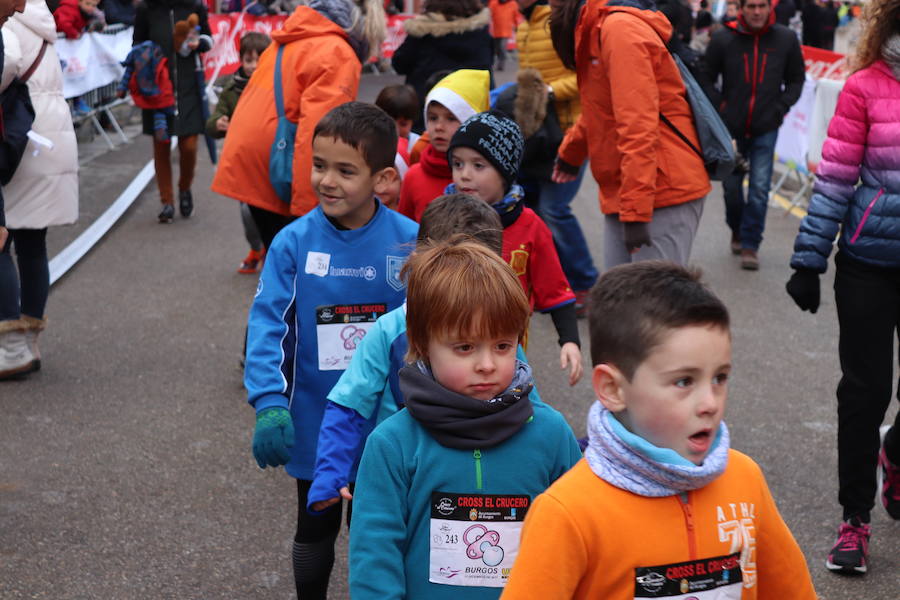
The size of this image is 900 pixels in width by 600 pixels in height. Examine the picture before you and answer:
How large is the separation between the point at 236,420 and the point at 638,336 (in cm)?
403

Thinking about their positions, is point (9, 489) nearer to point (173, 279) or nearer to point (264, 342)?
point (264, 342)

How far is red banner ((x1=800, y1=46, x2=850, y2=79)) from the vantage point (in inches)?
493

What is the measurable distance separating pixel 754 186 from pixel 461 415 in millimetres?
7246

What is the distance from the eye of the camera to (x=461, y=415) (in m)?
2.56

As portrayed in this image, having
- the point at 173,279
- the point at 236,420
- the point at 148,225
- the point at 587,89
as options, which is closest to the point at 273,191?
the point at 236,420

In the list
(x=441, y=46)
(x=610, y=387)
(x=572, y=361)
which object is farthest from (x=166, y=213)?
(x=610, y=387)

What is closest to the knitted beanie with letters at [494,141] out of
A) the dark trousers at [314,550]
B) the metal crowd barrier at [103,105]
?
the dark trousers at [314,550]

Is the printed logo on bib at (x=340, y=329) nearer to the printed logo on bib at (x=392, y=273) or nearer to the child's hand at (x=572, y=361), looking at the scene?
the printed logo on bib at (x=392, y=273)

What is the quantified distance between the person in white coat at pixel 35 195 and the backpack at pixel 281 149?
4.67ft

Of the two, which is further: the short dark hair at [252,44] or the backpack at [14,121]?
the short dark hair at [252,44]

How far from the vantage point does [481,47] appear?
823 cm

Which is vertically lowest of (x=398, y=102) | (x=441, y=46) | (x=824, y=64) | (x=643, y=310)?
(x=824, y=64)

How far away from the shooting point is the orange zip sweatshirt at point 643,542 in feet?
6.89

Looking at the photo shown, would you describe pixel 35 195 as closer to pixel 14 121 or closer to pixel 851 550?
pixel 14 121
